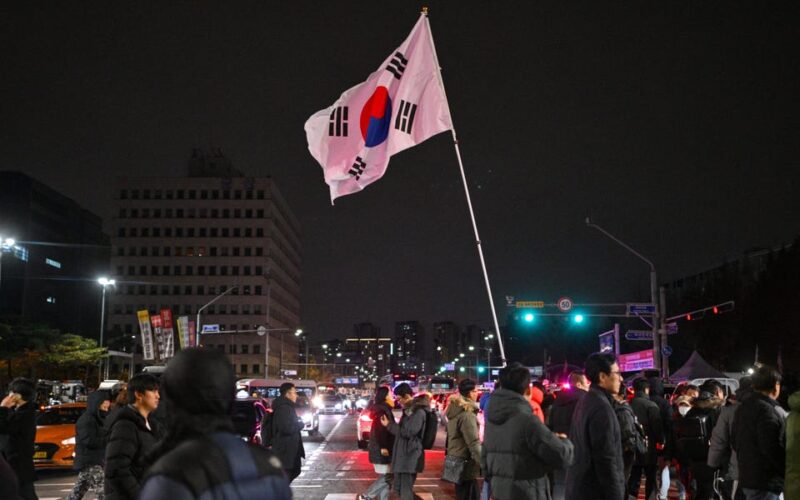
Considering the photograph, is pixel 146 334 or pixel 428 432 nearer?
pixel 428 432

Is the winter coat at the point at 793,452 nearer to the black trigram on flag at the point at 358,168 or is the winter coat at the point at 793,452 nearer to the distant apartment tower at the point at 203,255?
the black trigram on flag at the point at 358,168

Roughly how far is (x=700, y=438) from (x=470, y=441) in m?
3.82

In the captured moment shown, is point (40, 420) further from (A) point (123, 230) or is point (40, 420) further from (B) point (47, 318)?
(A) point (123, 230)

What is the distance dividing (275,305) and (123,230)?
1051 inches

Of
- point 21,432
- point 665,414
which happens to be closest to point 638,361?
point 665,414

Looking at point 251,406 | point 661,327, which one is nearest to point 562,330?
point 661,327

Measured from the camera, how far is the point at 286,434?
11305 mm

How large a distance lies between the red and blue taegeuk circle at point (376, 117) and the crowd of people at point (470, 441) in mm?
3860

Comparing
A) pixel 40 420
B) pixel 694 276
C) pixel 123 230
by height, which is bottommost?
pixel 40 420

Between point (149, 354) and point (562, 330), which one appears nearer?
point (149, 354)

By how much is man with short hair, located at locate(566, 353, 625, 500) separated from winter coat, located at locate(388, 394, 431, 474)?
419cm

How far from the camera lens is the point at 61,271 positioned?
11706 cm

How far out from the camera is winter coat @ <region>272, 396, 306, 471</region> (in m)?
11.3

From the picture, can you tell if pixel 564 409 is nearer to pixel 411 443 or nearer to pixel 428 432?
pixel 428 432
